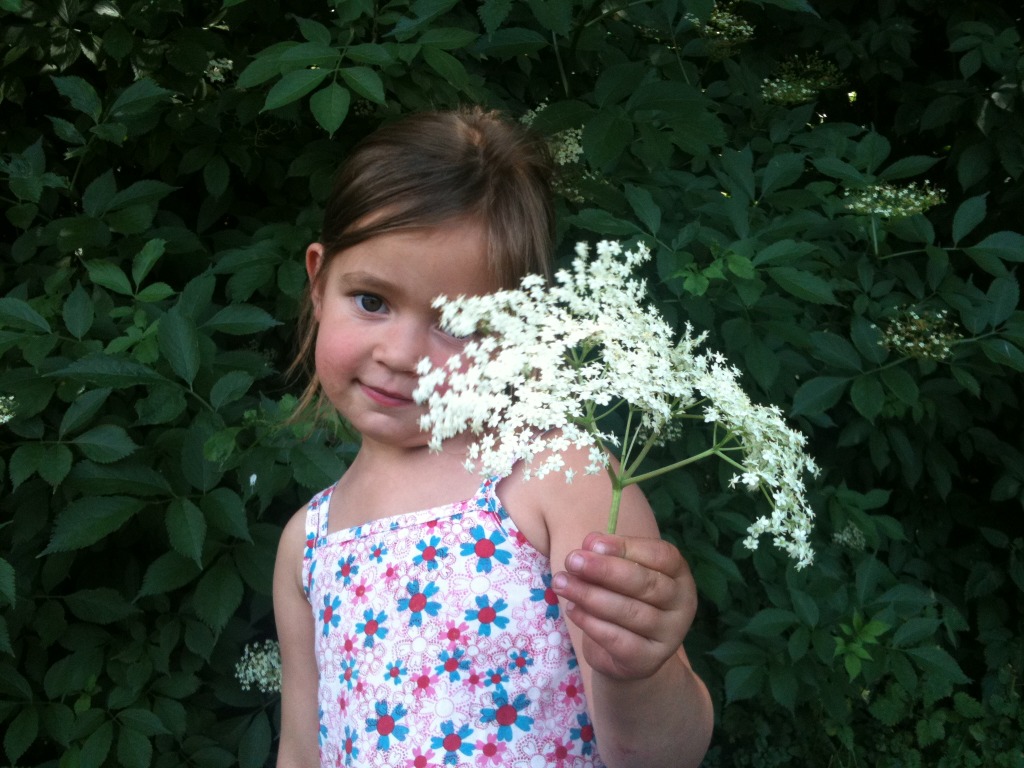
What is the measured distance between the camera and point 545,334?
2.78 feet

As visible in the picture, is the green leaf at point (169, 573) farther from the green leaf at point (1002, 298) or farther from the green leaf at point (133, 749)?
the green leaf at point (1002, 298)

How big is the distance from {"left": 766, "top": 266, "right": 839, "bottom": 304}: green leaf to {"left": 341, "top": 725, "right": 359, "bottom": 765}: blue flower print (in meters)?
1.06

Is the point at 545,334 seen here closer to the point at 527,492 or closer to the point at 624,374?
the point at 624,374

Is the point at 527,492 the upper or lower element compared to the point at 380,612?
upper

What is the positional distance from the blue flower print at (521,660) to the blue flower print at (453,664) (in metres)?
0.06

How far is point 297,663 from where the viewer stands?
1622 millimetres

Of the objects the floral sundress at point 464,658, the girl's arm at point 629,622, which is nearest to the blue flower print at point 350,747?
the floral sundress at point 464,658

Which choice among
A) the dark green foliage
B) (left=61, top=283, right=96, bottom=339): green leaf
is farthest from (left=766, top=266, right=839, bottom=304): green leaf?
(left=61, top=283, right=96, bottom=339): green leaf

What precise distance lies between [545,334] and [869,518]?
1.79 meters

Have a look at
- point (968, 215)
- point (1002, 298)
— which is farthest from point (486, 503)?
point (968, 215)

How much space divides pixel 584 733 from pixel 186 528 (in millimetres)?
754

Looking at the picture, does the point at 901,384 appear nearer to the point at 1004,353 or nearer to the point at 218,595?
the point at 1004,353

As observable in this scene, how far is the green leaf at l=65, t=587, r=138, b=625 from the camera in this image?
1885 millimetres

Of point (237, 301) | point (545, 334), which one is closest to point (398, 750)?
point (545, 334)
